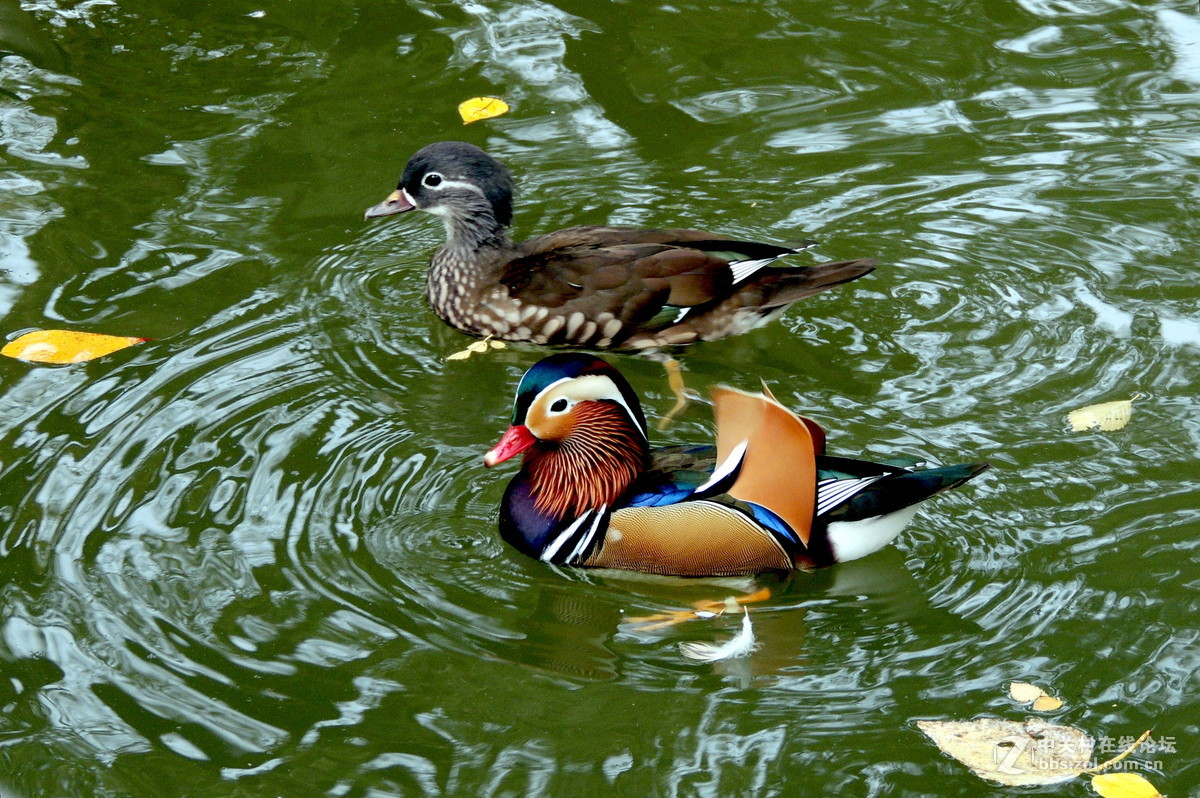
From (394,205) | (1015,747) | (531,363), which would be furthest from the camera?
(394,205)

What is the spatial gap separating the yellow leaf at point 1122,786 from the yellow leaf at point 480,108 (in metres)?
5.11

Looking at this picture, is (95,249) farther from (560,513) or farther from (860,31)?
(860,31)

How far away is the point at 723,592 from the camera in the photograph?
464cm

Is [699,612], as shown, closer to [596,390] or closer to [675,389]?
[596,390]

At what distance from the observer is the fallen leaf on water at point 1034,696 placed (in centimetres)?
400

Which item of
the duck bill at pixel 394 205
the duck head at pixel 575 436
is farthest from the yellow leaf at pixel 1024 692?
the duck bill at pixel 394 205

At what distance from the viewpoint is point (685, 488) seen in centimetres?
470

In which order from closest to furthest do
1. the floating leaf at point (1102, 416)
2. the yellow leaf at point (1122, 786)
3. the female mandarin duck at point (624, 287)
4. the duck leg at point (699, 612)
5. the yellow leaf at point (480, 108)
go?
the yellow leaf at point (1122, 786)
the duck leg at point (699, 612)
the floating leaf at point (1102, 416)
the female mandarin duck at point (624, 287)
the yellow leaf at point (480, 108)

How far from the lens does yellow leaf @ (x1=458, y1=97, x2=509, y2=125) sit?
7715 mm

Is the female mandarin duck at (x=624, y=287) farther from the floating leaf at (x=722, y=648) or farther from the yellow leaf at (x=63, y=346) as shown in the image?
the floating leaf at (x=722, y=648)

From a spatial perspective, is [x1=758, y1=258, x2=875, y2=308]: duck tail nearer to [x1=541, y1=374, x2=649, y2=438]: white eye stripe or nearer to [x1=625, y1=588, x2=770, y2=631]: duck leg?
[x1=541, y1=374, x2=649, y2=438]: white eye stripe

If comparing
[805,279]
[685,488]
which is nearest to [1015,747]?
[685,488]

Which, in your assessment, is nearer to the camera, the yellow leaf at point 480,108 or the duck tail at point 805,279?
the duck tail at point 805,279

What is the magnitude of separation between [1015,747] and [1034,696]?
0.23 m
